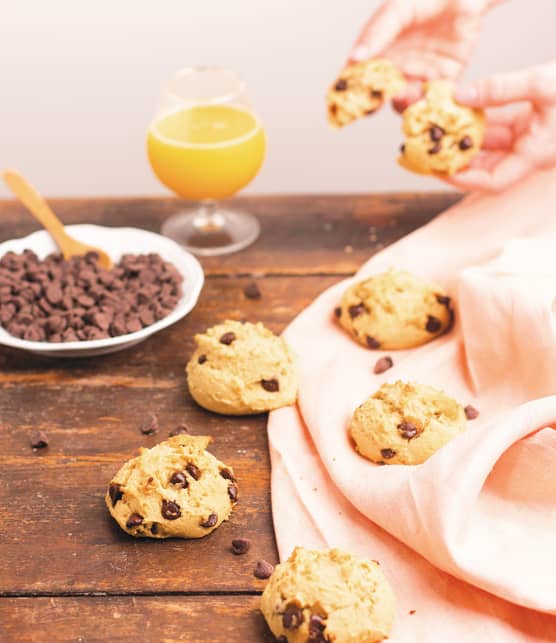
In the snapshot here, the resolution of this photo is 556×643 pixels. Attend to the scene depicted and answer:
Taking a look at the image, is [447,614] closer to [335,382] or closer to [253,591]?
[253,591]

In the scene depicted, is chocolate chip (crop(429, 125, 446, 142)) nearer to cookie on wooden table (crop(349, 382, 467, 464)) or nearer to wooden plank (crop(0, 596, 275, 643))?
A: cookie on wooden table (crop(349, 382, 467, 464))

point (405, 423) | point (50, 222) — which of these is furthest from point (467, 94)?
point (50, 222)

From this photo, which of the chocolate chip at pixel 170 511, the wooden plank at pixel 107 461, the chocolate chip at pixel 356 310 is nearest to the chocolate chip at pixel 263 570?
the wooden plank at pixel 107 461

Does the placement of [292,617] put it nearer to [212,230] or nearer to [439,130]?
[439,130]

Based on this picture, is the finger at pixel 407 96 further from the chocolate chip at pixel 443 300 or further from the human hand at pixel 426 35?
the chocolate chip at pixel 443 300

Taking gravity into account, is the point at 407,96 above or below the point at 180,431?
above

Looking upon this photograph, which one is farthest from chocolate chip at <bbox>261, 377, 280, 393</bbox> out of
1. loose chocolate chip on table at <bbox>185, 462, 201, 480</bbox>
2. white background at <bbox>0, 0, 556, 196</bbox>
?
white background at <bbox>0, 0, 556, 196</bbox>
